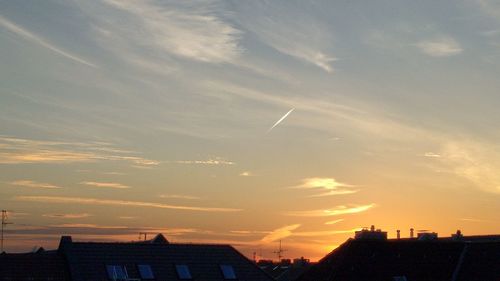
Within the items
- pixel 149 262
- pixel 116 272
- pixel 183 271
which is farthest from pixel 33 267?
pixel 183 271

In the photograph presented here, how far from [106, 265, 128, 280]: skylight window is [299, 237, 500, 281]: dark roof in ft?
74.6

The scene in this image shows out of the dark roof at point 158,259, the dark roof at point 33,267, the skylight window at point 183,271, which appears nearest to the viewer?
the dark roof at point 33,267

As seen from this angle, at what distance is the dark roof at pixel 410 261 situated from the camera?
78.2 m

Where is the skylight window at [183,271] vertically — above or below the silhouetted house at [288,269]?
below

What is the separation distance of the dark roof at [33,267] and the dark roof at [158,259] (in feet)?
3.35

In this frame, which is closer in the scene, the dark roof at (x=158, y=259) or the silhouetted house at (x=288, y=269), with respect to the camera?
the dark roof at (x=158, y=259)

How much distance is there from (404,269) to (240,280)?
17.1 meters

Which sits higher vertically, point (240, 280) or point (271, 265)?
point (271, 265)

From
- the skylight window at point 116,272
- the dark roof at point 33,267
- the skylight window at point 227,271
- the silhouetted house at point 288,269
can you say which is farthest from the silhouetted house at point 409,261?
the silhouetted house at point 288,269

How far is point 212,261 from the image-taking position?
83438 mm

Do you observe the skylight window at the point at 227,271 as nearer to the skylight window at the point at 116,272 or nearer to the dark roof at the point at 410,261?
the skylight window at the point at 116,272

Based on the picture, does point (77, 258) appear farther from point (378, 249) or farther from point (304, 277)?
point (378, 249)

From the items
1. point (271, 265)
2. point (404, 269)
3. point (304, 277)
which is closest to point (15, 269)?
point (304, 277)

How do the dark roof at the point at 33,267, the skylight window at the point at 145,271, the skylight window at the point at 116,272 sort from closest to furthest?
the dark roof at the point at 33,267 → the skylight window at the point at 116,272 → the skylight window at the point at 145,271
